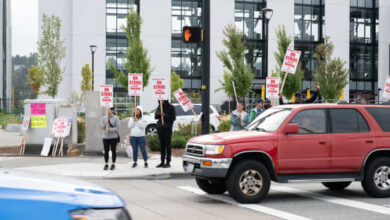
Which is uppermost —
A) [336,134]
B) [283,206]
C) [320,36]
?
[320,36]

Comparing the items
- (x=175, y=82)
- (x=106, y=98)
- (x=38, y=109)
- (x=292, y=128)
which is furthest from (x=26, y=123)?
(x=175, y=82)

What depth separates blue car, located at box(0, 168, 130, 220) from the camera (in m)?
2.86

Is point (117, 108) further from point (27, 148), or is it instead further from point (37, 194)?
point (37, 194)

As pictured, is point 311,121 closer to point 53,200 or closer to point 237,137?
point 237,137

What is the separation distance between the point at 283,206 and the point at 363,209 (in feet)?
4.36

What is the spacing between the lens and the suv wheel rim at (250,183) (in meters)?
9.73

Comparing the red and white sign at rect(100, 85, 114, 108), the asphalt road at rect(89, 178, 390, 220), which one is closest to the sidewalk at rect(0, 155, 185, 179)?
the asphalt road at rect(89, 178, 390, 220)

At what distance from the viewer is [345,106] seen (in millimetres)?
10672

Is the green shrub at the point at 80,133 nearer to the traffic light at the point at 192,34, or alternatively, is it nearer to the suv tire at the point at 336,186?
the traffic light at the point at 192,34

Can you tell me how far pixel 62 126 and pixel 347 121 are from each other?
1148cm

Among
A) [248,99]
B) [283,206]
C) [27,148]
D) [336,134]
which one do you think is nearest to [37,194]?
[283,206]

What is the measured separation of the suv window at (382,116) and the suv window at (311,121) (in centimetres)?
102

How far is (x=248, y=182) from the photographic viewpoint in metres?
9.78

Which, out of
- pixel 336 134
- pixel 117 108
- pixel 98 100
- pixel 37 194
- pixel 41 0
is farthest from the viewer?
pixel 41 0
